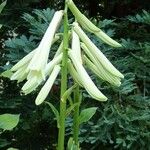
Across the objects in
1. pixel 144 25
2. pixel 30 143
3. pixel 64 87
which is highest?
pixel 144 25

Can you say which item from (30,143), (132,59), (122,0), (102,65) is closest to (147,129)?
(132,59)

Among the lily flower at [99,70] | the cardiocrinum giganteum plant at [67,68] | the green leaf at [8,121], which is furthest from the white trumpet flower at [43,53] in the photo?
the green leaf at [8,121]

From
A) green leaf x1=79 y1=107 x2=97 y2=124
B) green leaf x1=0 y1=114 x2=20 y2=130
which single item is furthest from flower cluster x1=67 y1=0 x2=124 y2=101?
green leaf x1=0 y1=114 x2=20 y2=130

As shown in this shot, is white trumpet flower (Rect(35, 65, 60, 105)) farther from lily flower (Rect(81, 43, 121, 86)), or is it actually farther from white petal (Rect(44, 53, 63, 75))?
lily flower (Rect(81, 43, 121, 86))

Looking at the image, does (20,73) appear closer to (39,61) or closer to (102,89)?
(39,61)

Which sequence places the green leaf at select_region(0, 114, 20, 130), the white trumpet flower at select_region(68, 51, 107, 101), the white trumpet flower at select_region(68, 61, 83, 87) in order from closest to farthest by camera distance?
the white trumpet flower at select_region(68, 51, 107, 101)
the white trumpet flower at select_region(68, 61, 83, 87)
the green leaf at select_region(0, 114, 20, 130)

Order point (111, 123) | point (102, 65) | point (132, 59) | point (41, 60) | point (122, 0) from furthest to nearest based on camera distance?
point (122, 0)
point (132, 59)
point (111, 123)
point (102, 65)
point (41, 60)

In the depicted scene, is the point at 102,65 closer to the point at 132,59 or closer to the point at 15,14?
the point at 132,59
